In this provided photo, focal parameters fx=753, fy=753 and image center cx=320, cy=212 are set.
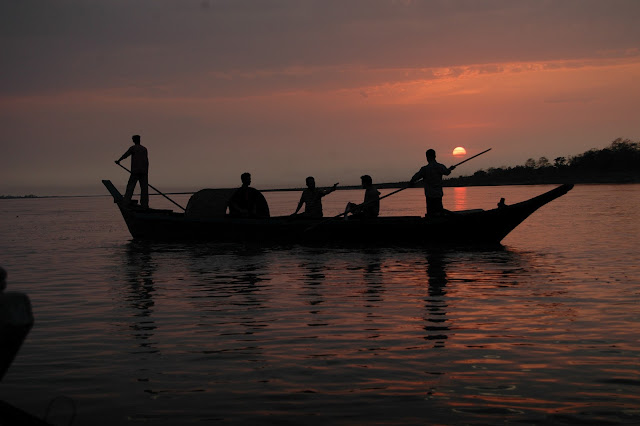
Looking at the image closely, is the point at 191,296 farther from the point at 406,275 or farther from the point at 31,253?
the point at 31,253

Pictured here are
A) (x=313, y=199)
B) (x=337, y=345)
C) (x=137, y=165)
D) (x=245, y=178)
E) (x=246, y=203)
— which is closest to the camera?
(x=337, y=345)

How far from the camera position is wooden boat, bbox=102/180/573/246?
1997cm

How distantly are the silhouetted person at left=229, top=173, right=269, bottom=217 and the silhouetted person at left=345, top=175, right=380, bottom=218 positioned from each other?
A: 2979 mm


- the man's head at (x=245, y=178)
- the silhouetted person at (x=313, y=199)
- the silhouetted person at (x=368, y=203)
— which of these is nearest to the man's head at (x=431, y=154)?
the silhouetted person at (x=368, y=203)

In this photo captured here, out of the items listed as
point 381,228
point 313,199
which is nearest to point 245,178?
point 313,199

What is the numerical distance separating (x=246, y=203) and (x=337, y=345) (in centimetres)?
1440

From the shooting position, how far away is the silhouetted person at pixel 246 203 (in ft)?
72.7

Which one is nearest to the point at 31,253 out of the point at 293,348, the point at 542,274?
the point at 542,274

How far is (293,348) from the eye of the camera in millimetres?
8031

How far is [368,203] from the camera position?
2031cm

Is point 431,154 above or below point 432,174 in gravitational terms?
above

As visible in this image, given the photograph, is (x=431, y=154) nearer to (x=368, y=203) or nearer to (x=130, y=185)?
(x=368, y=203)

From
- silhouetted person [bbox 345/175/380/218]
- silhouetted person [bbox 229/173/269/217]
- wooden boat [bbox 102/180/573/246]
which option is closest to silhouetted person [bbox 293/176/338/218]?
wooden boat [bbox 102/180/573/246]

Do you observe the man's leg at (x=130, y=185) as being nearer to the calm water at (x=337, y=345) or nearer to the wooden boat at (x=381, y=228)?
the wooden boat at (x=381, y=228)
